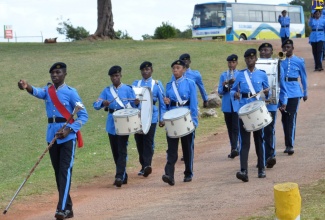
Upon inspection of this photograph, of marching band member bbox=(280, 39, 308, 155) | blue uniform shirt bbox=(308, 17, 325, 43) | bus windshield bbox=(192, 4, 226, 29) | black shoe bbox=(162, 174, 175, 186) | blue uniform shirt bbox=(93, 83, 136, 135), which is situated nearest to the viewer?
black shoe bbox=(162, 174, 175, 186)

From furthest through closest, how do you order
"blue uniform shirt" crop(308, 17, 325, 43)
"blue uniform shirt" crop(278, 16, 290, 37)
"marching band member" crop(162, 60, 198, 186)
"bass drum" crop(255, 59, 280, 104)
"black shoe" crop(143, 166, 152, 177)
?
"blue uniform shirt" crop(278, 16, 290, 37) → "blue uniform shirt" crop(308, 17, 325, 43) → "black shoe" crop(143, 166, 152, 177) → "bass drum" crop(255, 59, 280, 104) → "marching band member" crop(162, 60, 198, 186)

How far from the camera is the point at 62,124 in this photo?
11.8 m

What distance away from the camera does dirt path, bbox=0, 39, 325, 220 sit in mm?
11477

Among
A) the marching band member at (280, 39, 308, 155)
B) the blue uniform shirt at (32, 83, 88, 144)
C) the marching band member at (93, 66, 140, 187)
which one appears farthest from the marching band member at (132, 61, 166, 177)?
the blue uniform shirt at (32, 83, 88, 144)

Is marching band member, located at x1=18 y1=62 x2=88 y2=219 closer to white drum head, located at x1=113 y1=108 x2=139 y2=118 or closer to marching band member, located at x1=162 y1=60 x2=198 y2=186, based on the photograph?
white drum head, located at x1=113 y1=108 x2=139 y2=118

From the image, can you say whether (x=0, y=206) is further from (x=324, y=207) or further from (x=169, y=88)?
(x=324, y=207)

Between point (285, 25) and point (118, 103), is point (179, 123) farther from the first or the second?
point (285, 25)

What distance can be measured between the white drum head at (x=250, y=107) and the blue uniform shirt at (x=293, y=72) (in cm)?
276

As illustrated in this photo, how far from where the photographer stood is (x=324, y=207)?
412 inches

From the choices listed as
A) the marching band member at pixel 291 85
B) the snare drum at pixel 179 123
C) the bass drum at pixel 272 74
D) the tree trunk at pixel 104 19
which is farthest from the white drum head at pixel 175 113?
the tree trunk at pixel 104 19

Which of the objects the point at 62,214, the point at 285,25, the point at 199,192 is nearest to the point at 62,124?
the point at 62,214

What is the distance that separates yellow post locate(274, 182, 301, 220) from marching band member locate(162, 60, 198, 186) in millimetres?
5241

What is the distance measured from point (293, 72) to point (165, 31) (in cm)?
4340

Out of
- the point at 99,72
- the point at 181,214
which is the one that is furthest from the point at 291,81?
the point at 99,72
